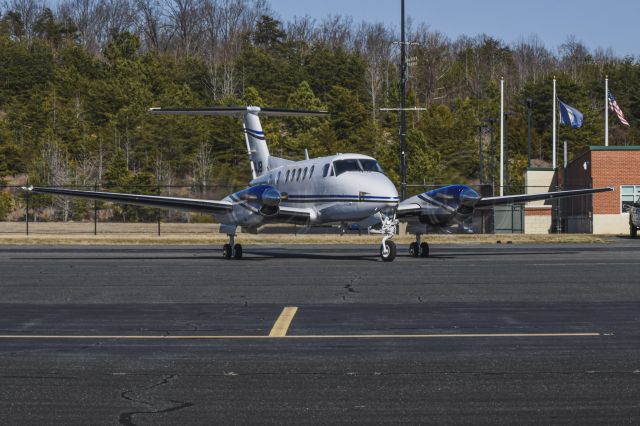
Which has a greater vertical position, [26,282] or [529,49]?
[529,49]

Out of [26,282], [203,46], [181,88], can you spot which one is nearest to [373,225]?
[26,282]

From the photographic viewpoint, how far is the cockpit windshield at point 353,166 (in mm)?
29828

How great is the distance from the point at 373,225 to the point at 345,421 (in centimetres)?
2213

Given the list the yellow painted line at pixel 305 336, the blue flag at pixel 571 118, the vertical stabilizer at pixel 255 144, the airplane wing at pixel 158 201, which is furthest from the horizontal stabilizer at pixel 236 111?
the blue flag at pixel 571 118

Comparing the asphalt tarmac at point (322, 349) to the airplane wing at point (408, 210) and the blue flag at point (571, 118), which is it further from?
the blue flag at point (571, 118)

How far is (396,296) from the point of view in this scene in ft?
55.7

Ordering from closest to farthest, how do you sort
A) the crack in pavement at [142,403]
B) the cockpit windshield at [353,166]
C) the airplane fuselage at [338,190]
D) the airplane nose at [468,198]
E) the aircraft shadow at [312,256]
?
1. the crack in pavement at [142,403]
2. the airplane fuselage at [338,190]
3. the cockpit windshield at [353,166]
4. the aircraft shadow at [312,256]
5. the airplane nose at [468,198]

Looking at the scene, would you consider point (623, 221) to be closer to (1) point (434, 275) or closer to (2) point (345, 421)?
(1) point (434, 275)

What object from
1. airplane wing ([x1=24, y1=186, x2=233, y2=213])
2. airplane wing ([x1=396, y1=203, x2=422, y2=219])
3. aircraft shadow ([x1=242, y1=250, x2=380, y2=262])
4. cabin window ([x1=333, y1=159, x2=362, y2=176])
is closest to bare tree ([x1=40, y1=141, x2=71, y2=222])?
aircraft shadow ([x1=242, y1=250, x2=380, y2=262])

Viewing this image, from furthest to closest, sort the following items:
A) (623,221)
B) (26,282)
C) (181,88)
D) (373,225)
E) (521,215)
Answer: (181,88) < (521,215) < (623,221) < (373,225) < (26,282)

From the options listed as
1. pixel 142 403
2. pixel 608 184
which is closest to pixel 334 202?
pixel 142 403

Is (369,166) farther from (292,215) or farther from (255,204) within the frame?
(255,204)

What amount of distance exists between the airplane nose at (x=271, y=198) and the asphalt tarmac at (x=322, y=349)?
8459 millimetres

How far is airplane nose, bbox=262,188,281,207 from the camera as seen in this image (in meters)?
29.9
